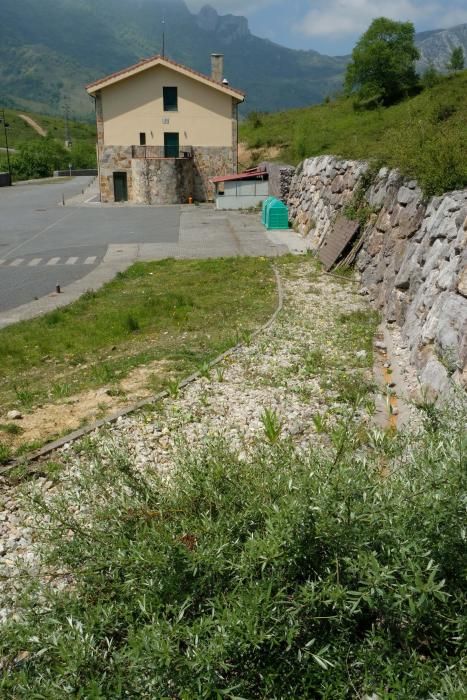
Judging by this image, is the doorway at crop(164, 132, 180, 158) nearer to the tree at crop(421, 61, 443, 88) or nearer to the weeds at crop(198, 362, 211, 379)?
the tree at crop(421, 61, 443, 88)

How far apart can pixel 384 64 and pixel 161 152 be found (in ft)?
53.3

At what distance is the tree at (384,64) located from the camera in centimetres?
4034

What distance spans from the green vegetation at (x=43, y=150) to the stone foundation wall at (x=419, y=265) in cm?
6027

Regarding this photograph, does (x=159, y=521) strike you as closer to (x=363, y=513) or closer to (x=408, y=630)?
(x=363, y=513)

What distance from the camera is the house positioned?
42.1 metres

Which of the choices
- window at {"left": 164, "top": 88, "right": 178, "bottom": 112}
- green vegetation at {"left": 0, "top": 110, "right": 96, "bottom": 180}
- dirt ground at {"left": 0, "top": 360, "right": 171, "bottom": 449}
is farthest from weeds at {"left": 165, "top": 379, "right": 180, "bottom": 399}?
green vegetation at {"left": 0, "top": 110, "right": 96, "bottom": 180}

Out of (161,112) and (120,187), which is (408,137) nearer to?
(161,112)

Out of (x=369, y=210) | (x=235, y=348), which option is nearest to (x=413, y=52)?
(x=369, y=210)

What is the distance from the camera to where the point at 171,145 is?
43.8m

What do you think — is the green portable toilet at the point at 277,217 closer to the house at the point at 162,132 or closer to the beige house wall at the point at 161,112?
the house at the point at 162,132

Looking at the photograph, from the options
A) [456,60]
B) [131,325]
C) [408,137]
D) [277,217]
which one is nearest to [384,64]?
[456,60]

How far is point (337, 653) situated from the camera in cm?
347

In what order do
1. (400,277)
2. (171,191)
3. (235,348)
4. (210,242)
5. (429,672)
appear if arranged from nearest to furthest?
(429,672)
(235,348)
(400,277)
(210,242)
(171,191)

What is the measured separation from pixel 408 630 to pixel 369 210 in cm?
1594
